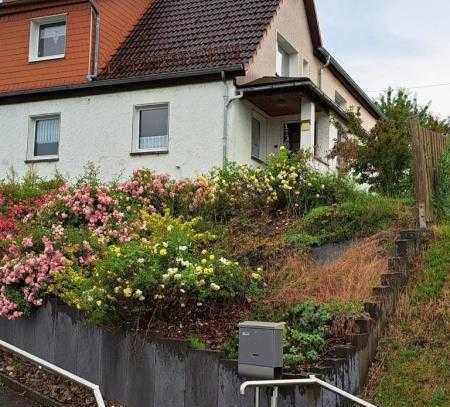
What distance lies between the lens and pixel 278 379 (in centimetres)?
616

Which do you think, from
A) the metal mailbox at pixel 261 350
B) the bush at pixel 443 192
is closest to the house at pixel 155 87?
the bush at pixel 443 192

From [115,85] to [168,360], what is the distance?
478 inches

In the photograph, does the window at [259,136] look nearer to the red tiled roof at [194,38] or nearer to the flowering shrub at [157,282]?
the red tiled roof at [194,38]

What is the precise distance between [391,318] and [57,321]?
4134 millimetres

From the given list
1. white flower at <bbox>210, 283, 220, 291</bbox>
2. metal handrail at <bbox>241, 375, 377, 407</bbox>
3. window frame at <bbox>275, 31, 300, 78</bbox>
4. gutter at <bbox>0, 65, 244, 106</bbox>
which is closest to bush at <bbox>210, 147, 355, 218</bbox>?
white flower at <bbox>210, 283, 220, 291</bbox>

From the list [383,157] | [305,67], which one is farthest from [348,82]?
[383,157]

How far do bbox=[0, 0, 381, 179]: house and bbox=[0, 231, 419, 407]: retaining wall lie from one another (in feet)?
27.9

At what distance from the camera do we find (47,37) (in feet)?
66.2

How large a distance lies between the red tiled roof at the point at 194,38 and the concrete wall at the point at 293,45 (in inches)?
17.7

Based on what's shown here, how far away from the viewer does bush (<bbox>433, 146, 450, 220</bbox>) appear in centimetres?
1089

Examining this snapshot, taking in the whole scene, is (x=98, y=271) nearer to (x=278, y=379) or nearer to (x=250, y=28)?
(x=278, y=379)

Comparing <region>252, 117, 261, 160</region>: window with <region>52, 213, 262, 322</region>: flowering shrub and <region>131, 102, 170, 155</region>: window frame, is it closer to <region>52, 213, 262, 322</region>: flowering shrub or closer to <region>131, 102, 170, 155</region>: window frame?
<region>131, 102, 170, 155</region>: window frame

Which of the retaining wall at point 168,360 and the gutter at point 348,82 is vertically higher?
the gutter at point 348,82

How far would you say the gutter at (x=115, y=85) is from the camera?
55.4 ft
